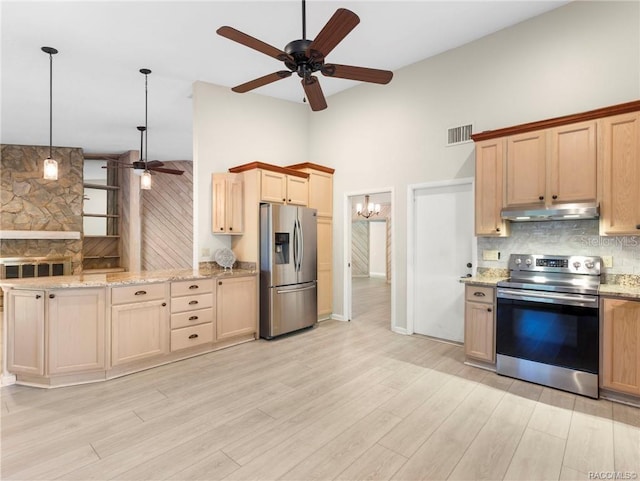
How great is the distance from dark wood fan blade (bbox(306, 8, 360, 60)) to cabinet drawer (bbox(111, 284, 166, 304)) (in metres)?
2.65

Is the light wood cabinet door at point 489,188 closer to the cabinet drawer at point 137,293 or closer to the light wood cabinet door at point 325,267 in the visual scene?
the light wood cabinet door at point 325,267

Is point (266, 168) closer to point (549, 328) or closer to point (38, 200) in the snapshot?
point (549, 328)

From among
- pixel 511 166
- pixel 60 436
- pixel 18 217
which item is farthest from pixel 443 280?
pixel 18 217

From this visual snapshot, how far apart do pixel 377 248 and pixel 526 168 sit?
821cm

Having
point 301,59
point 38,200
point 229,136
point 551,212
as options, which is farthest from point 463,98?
point 38,200

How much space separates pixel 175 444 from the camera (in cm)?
217

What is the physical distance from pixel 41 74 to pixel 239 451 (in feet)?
17.1

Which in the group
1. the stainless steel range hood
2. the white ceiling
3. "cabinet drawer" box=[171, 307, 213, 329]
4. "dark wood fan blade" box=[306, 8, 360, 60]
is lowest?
"cabinet drawer" box=[171, 307, 213, 329]

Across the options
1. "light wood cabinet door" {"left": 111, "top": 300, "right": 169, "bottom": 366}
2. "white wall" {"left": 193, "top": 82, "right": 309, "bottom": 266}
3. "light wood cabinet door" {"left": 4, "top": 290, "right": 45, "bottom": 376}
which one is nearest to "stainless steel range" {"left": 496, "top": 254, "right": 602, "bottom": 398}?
"light wood cabinet door" {"left": 111, "top": 300, "right": 169, "bottom": 366}

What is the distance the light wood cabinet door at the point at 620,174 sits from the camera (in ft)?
8.98

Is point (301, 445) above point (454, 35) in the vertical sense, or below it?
below

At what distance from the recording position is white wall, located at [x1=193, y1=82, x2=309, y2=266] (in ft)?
14.9

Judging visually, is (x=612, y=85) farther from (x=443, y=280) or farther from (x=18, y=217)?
(x=18, y=217)

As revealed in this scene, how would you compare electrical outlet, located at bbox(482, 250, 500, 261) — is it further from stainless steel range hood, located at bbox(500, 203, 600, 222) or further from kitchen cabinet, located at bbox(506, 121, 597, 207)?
kitchen cabinet, located at bbox(506, 121, 597, 207)
